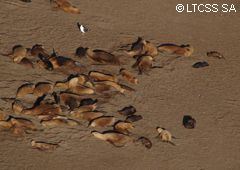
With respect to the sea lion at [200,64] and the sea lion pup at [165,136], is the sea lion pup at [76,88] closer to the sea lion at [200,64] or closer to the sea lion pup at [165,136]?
the sea lion pup at [165,136]

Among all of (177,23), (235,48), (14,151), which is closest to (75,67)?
(14,151)

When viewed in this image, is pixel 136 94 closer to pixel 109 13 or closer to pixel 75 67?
pixel 75 67

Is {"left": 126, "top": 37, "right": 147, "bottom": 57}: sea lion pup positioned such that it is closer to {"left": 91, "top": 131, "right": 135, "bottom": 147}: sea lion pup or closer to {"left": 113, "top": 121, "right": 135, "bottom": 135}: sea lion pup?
{"left": 113, "top": 121, "right": 135, "bottom": 135}: sea lion pup

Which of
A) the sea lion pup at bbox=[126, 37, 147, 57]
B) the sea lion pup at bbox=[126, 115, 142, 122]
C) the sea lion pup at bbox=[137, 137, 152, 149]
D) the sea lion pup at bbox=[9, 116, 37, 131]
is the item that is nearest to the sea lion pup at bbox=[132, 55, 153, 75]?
the sea lion pup at bbox=[126, 37, 147, 57]

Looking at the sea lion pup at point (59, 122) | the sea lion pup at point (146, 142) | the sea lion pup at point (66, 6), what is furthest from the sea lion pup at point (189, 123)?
the sea lion pup at point (66, 6)

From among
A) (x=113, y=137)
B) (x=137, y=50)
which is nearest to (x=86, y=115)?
(x=113, y=137)

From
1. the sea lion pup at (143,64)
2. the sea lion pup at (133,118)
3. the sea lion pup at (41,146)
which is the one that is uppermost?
the sea lion pup at (143,64)

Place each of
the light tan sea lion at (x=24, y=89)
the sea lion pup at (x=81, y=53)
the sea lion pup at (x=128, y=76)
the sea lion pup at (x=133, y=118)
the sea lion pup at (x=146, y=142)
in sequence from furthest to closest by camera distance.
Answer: the sea lion pup at (x=81, y=53), the sea lion pup at (x=128, y=76), the sea lion pup at (x=133, y=118), the light tan sea lion at (x=24, y=89), the sea lion pup at (x=146, y=142)

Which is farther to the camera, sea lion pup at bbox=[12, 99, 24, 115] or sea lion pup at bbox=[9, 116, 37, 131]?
sea lion pup at bbox=[12, 99, 24, 115]
